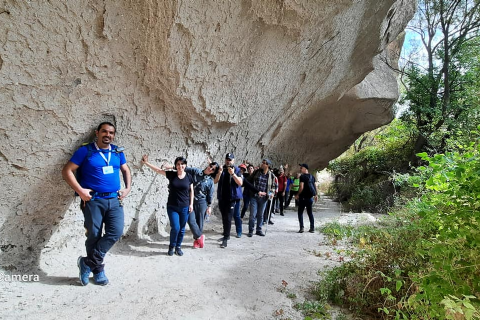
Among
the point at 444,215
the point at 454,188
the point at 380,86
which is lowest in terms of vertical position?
the point at 444,215

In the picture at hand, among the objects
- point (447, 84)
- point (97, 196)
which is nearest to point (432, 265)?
point (97, 196)

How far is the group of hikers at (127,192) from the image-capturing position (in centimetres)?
328

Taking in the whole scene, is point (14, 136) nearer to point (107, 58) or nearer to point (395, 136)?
point (107, 58)

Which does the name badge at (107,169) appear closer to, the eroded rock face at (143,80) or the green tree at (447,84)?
the eroded rock face at (143,80)

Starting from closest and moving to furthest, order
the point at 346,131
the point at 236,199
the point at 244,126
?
the point at 236,199
the point at 244,126
the point at 346,131

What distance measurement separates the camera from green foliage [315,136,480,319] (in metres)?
A: 2.10

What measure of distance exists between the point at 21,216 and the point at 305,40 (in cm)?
553

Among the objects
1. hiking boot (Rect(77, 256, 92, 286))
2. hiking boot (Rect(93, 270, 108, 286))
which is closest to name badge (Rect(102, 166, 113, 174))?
hiking boot (Rect(77, 256, 92, 286))

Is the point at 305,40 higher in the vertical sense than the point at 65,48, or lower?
higher

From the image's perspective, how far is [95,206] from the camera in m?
3.29

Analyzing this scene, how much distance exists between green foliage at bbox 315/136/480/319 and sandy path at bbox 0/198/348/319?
0.67m

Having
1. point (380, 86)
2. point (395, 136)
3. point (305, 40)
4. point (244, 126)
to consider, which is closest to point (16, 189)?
point (244, 126)

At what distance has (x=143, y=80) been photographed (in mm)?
4180

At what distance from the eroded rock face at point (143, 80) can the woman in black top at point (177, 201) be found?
66 cm
